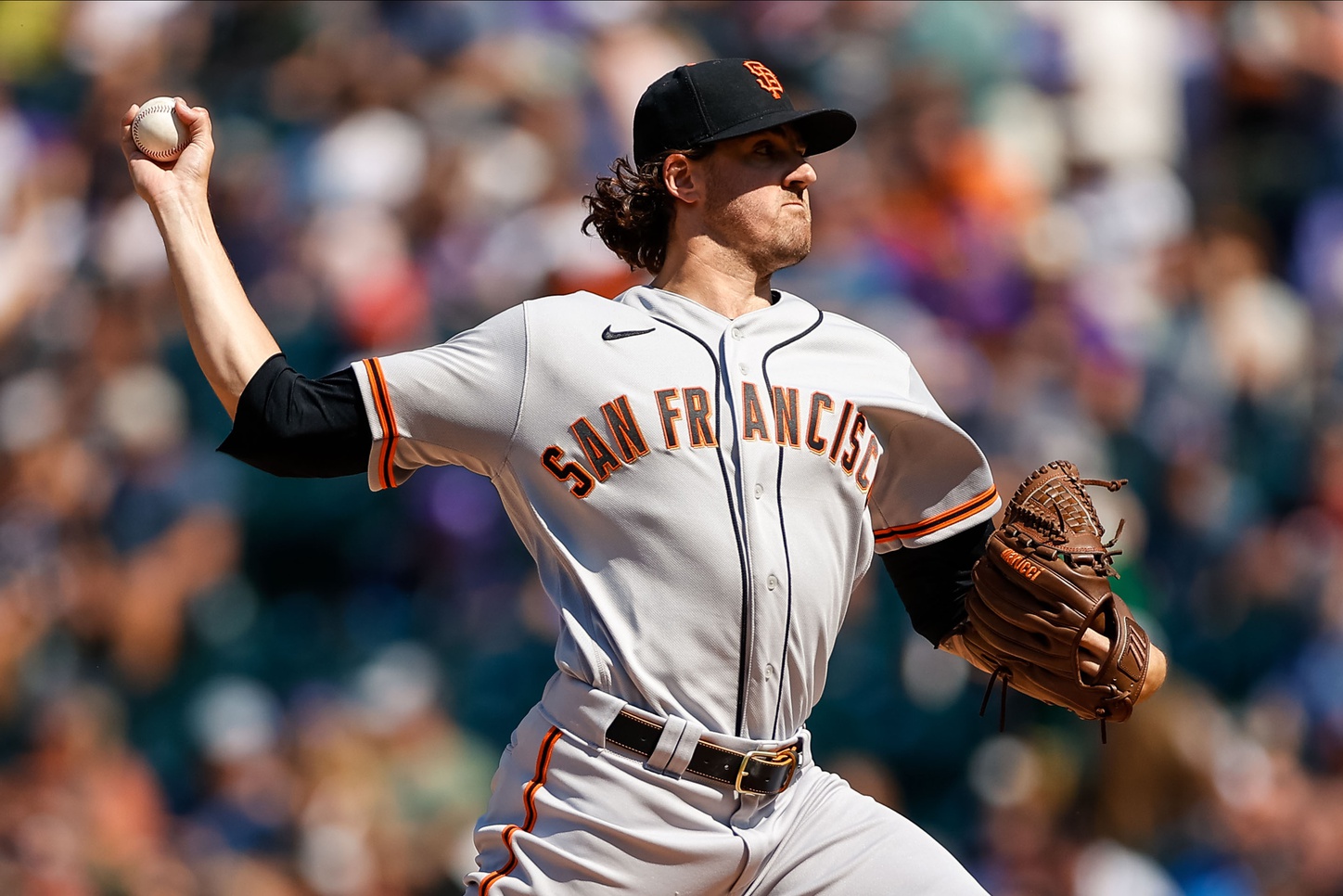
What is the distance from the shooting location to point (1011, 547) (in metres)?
2.42

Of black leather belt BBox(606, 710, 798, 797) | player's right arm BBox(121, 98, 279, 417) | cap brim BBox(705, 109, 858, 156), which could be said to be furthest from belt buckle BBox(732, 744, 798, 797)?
cap brim BBox(705, 109, 858, 156)

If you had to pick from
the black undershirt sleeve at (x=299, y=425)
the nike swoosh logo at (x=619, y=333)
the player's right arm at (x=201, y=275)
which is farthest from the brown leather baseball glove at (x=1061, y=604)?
the player's right arm at (x=201, y=275)

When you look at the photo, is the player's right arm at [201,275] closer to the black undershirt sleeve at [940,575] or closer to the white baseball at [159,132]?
the white baseball at [159,132]

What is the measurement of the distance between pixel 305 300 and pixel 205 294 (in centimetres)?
272

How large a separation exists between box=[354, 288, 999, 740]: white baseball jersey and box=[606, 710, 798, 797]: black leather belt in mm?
39

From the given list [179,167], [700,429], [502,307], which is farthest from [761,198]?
[502,307]

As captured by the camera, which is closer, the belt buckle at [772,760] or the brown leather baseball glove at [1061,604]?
the belt buckle at [772,760]

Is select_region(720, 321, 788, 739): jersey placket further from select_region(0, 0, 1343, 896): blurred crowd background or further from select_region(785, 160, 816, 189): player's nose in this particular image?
select_region(0, 0, 1343, 896): blurred crowd background

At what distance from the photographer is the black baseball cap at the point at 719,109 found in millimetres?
2521

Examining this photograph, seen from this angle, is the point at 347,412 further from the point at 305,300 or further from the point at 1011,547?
the point at 305,300

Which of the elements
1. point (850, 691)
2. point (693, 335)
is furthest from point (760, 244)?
point (850, 691)

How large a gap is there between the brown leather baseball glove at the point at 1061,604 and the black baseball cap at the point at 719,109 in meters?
0.74

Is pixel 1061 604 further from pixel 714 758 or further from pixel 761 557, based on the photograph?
pixel 714 758

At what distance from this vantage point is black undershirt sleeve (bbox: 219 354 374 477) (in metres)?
2.15
